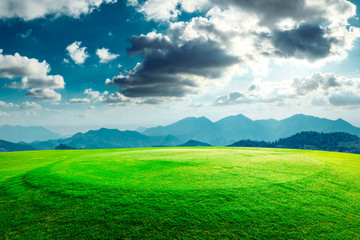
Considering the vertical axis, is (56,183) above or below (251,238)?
above

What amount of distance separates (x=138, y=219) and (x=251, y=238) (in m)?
4.59

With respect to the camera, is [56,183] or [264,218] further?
[56,183]

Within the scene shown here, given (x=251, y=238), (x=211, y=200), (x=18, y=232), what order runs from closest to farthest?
(x=251, y=238), (x=18, y=232), (x=211, y=200)

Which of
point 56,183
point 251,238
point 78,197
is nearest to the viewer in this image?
point 251,238

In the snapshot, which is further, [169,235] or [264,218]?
[264,218]

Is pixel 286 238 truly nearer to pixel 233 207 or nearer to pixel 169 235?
pixel 233 207

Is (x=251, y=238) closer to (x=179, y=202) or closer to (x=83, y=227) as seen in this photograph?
(x=179, y=202)

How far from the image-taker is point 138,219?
8305mm

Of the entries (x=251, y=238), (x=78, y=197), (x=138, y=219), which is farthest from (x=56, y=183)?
(x=251, y=238)

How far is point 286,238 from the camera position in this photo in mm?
7055

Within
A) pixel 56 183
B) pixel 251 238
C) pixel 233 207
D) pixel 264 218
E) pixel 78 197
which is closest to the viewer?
pixel 251 238

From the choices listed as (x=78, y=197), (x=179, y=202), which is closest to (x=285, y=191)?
(x=179, y=202)

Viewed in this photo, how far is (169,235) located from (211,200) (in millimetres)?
3269

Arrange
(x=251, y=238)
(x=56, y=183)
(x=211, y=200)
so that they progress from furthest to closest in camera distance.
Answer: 1. (x=56, y=183)
2. (x=211, y=200)
3. (x=251, y=238)
